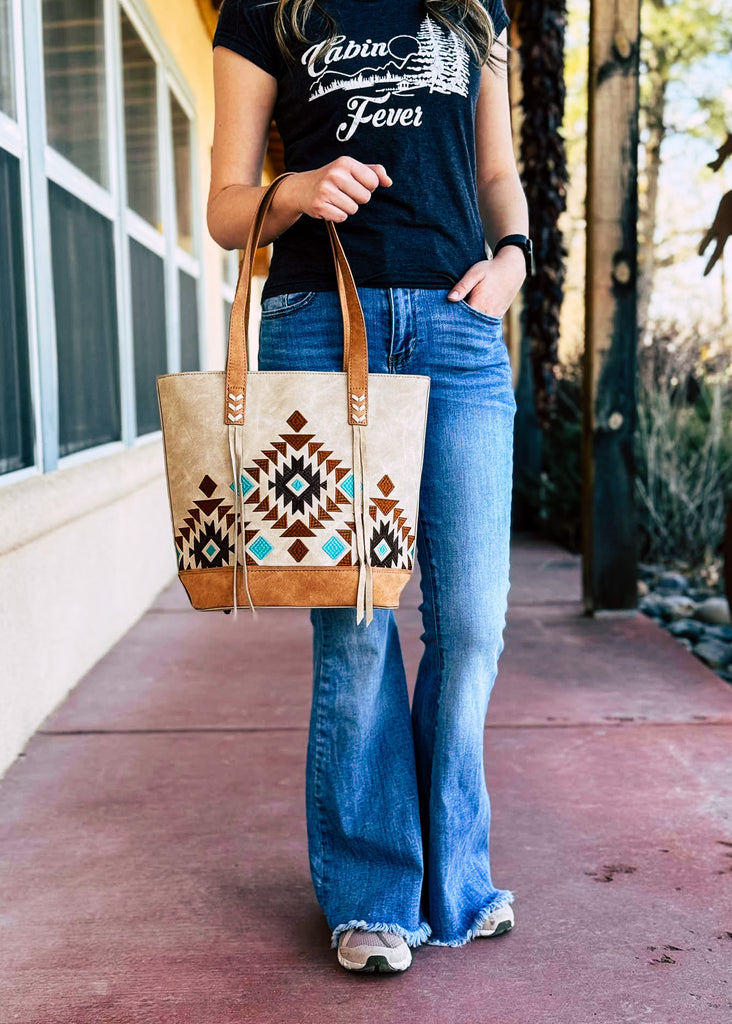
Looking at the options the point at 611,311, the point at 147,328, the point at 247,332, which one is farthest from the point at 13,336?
the point at 611,311

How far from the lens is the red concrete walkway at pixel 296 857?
64.0 inches

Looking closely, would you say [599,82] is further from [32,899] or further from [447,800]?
[32,899]

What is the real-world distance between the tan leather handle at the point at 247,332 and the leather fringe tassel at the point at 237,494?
0.02 m

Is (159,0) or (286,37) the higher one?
(159,0)

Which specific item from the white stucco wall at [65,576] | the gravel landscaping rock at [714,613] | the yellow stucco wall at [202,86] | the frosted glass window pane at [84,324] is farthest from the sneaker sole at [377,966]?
the yellow stucco wall at [202,86]

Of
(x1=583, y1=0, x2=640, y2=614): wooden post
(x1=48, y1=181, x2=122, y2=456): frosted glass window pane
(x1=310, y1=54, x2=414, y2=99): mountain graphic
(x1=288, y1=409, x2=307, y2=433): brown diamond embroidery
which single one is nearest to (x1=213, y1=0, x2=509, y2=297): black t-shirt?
(x1=310, y1=54, x2=414, y2=99): mountain graphic

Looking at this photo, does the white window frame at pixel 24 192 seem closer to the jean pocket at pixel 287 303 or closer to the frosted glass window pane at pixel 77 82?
the frosted glass window pane at pixel 77 82

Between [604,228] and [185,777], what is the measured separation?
2.78 meters

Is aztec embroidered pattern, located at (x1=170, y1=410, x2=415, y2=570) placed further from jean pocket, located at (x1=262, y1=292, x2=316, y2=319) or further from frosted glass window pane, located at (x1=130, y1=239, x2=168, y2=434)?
frosted glass window pane, located at (x1=130, y1=239, x2=168, y2=434)

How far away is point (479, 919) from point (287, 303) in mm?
1093

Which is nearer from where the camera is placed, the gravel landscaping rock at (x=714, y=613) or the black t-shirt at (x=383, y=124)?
the black t-shirt at (x=383, y=124)

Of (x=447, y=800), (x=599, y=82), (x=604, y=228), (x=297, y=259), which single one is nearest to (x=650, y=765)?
(x=447, y=800)

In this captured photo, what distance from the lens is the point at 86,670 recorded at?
3473mm

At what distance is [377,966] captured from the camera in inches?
65.4
